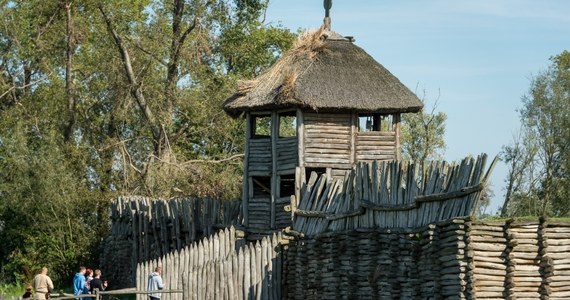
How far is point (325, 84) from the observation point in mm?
30578

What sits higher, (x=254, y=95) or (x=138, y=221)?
(x=254, y=95)

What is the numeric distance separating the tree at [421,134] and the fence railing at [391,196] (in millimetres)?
22195

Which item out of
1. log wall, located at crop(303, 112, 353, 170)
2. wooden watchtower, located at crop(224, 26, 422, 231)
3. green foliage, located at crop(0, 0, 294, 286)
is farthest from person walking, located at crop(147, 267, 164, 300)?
green foliage, located at crop(0, 0, 294, 286)

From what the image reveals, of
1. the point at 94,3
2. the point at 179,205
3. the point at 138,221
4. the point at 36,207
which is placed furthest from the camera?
the point at 94,3

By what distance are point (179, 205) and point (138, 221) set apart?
2.95 m

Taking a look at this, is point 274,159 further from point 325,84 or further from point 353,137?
point 325,84

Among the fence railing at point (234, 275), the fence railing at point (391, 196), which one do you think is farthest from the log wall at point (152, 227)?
the fence railing at point (391, 196)

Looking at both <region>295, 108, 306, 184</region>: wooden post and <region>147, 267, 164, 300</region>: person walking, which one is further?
<region>295, 108, 306, 184</region>: wooden post

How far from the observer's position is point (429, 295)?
72.6ft

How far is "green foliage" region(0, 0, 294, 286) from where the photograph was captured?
40562 mm

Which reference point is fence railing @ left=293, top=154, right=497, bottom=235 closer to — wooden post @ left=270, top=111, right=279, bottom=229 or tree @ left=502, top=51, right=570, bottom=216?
wooden post @ left=270, top=111, right=279, bottom=229

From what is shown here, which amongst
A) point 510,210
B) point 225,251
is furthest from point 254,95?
point 510,210

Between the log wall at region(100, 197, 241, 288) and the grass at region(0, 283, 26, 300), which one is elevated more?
the log wall at region(100, 197, 241, 288)

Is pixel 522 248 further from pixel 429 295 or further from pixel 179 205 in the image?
pixel 179 205
